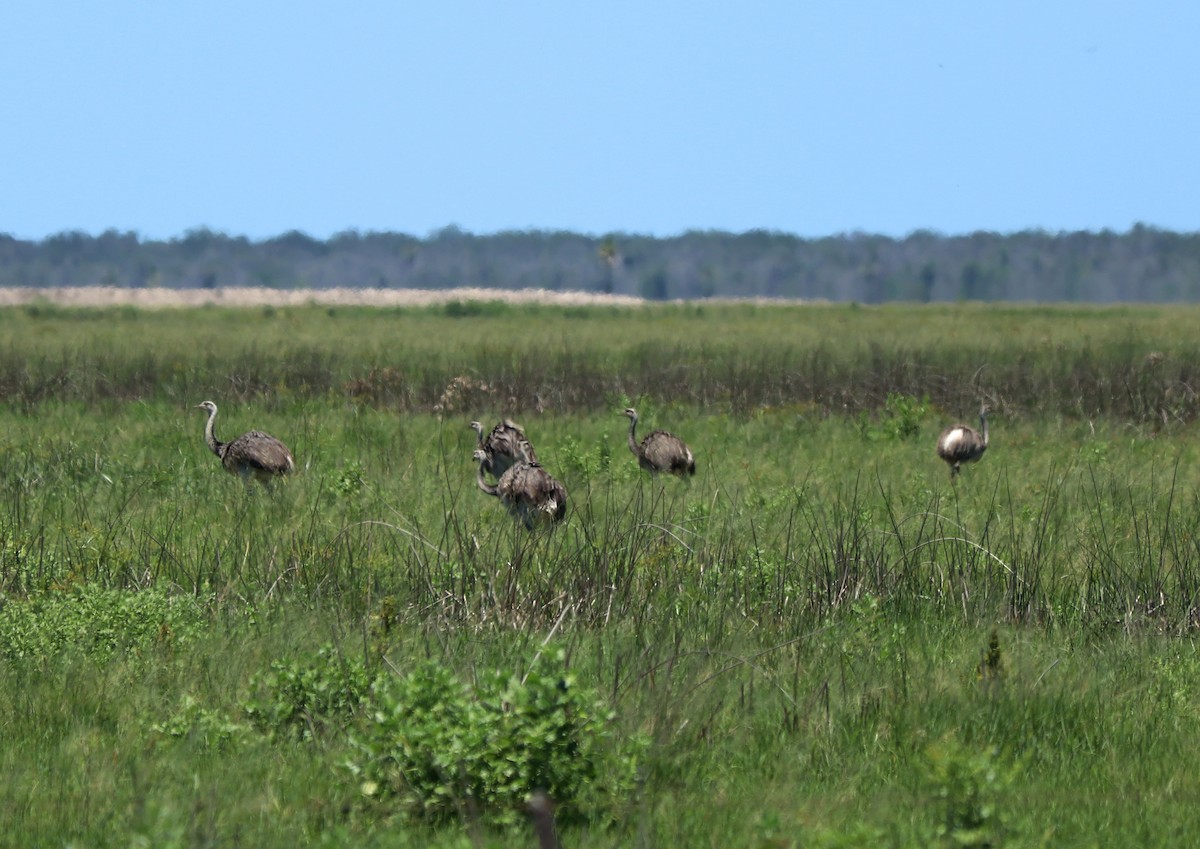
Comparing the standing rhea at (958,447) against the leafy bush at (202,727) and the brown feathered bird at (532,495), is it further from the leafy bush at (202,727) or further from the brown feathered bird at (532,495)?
the leafy bush at (202,727)

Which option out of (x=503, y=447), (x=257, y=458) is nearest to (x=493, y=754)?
(x=257, y=458)

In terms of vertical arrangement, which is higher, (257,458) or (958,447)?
(958,447)

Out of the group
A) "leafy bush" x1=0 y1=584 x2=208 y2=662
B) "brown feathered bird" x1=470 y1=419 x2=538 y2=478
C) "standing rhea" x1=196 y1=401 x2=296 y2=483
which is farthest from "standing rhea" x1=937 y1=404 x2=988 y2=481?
"leafy bush" x1=0 y1=584 x2=208 y2=662

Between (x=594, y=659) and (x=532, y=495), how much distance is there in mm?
4000

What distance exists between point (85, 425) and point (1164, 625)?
13809mm

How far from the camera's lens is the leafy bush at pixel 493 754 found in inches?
196

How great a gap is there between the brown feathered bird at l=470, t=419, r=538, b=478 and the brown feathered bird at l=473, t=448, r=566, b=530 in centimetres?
254

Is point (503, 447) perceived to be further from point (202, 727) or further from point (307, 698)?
point (202, 727)

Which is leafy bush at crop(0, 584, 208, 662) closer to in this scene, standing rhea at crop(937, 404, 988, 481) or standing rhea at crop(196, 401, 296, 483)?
standing rhea at crop(196, 401, 296, 483)

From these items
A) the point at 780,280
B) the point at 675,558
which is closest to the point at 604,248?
the point at 780,280

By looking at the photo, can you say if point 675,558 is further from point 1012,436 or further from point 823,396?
point 823,396

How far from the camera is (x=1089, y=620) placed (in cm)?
786

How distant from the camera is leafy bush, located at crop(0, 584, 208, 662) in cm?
666

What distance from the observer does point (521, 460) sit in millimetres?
12453
